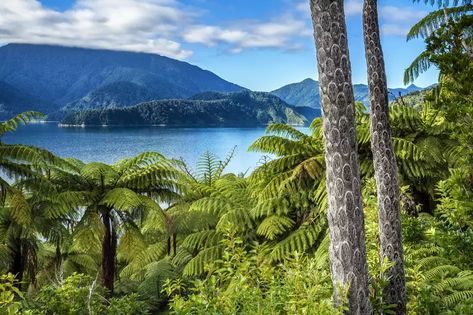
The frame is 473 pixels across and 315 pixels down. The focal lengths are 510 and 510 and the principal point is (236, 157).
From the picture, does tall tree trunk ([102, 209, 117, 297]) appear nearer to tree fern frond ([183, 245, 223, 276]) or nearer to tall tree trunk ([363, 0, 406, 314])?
tree fern frond ([183, 245, 223, 276])

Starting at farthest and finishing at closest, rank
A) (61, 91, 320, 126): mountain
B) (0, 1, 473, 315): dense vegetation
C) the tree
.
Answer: (61, 91, 320, 126): mountain
the tree
(0, 1, 473, 315): dense vegetation

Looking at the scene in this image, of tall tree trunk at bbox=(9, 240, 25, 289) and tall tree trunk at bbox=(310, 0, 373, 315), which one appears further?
tall tree trunk at bbox=(9, 240, 25, 289)

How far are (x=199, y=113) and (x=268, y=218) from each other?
151132mm

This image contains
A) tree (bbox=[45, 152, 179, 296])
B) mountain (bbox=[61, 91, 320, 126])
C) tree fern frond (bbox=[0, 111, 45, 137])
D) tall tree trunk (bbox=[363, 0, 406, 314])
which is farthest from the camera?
mountain (bbox=[61, 91, 320, 126])

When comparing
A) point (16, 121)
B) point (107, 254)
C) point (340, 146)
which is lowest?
point (107, 254)

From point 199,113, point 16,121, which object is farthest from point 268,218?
point 199,113

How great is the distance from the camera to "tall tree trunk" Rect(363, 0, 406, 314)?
385 cm

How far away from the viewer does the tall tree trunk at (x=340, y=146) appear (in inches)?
123

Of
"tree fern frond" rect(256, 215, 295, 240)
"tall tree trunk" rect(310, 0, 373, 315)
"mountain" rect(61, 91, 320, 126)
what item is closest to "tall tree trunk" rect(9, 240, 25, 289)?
"tree fern frond" rect(256, 215, 295, 240)

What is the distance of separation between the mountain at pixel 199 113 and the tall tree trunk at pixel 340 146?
130 m

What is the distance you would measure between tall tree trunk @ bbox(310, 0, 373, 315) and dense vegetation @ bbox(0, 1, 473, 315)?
0.11 ft

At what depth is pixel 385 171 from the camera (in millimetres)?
3867

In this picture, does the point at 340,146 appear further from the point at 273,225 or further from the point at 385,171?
the point at 273,225

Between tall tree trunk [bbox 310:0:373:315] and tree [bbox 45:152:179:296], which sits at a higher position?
tall tree trunk [bbox 310:0:373:315]
